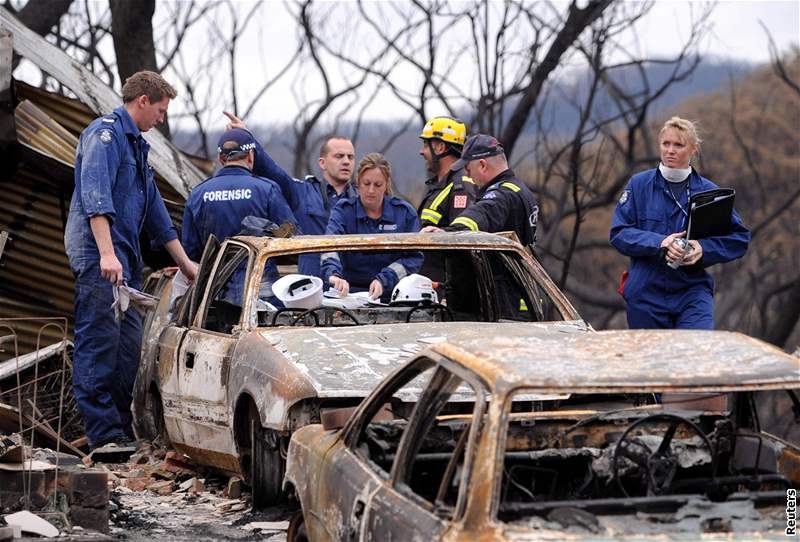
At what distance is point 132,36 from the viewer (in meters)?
15.5

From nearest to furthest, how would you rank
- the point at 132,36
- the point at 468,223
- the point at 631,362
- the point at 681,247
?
1. the point at 631,362
2. the point at 681,247
3. the point at 468,223
4. the point at 132,36

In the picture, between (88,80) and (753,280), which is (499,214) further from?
(753,280)

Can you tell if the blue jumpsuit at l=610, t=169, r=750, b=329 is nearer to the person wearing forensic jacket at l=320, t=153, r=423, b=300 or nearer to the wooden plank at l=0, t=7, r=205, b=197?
the person wearing forensic jacket at l=320, t=153, r=423, b=300

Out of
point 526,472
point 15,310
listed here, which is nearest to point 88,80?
point 15,310

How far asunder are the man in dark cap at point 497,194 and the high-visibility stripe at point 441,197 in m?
0.32

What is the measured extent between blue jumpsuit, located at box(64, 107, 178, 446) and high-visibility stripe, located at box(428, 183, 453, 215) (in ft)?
6.37

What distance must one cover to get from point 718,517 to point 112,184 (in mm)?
5660

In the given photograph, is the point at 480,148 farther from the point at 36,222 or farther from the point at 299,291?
the point at 36,222

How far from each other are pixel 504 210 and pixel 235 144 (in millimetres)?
1940

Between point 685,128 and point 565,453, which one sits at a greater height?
point 685,128

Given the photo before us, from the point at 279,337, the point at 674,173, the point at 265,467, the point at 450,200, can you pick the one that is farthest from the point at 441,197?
the point at 265,467

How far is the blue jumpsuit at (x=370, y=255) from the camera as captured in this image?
8.44 meters

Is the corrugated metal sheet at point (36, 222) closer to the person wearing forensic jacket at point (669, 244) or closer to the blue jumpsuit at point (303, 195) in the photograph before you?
the blue jumpsuit at point (303, 195)

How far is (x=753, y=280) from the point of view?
867 inches
